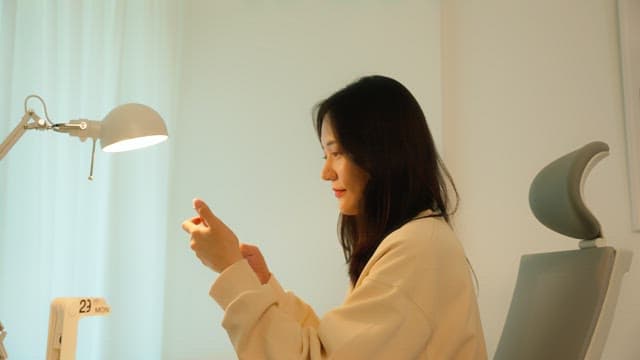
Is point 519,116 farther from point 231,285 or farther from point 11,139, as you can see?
point 11,139

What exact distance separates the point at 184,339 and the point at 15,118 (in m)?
0.88

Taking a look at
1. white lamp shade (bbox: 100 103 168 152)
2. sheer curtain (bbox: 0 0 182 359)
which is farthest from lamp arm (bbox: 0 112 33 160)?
sheer curtain (bbox: 0 0 182 359)

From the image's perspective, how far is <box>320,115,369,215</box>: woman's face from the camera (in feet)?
3.58

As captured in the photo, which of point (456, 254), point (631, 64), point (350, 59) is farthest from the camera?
point (350, 59)

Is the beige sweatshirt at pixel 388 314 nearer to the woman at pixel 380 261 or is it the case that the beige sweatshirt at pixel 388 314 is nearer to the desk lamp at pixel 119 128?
the woman at pixel 380 261

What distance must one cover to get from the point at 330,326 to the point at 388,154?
0.33 meters

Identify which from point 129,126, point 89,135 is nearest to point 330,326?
point 129,126

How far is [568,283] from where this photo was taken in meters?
1.02

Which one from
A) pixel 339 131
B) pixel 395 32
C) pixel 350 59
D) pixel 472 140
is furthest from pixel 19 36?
pixel 472 140

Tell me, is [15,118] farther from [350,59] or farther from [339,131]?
[339,131]

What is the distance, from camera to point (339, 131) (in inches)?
43.6

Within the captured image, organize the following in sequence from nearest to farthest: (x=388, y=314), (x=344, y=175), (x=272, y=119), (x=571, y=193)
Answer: (x=388, y=314) → (x=571, y=193) → (x=344, y=175) → (x=272, y=119)

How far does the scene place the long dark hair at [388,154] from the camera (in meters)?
1.07

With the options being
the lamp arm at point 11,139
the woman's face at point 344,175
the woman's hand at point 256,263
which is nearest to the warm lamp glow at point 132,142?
the lamp arm at point 11,139
